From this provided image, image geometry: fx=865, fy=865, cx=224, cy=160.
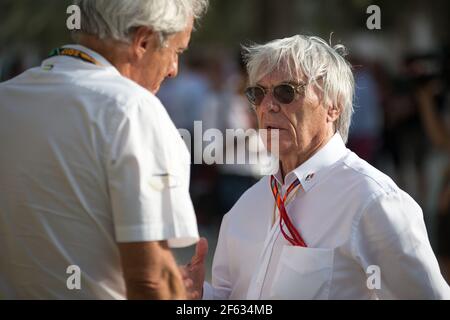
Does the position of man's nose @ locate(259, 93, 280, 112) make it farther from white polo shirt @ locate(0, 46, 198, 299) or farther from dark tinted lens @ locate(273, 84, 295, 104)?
white polo shirt @ locate(0, 46, 198, 299)

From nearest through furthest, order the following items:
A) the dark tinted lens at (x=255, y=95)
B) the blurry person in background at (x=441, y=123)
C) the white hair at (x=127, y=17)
Result: the white hair at (x=127, y=17) < the dark tinted lens at (x=255, y=95) < the blurry person in background at (x=441, y=123)

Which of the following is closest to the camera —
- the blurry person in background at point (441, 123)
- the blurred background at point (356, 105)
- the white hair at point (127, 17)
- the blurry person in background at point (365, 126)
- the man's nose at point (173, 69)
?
the white hair at point (127, 17)

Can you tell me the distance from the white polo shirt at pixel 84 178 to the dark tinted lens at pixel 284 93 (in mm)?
970

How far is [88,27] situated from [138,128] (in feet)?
1.45

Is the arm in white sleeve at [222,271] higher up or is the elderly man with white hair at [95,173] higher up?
the elderly man with white hair at [95,173]

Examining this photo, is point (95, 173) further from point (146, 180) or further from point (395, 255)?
point (395, 255)

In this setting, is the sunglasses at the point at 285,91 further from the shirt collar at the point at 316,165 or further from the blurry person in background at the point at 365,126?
the blurry person in background at the point at 365,126

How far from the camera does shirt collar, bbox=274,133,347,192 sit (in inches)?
136

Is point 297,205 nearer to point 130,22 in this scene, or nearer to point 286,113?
point 286,113

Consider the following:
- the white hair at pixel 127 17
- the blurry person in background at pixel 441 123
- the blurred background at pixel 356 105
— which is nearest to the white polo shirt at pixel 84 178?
the white hair at pixel 127 17

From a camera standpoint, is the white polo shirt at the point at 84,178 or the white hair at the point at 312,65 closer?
the white polo shirt at the point at 84,178

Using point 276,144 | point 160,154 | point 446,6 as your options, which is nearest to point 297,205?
point 276,144

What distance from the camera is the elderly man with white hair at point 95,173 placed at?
8.45 feet
